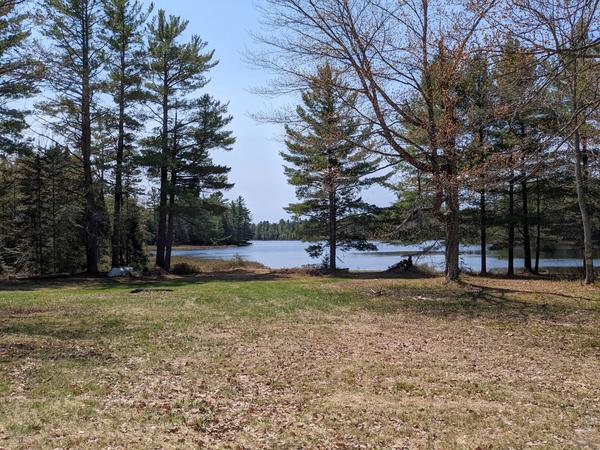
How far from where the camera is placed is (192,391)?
516cm

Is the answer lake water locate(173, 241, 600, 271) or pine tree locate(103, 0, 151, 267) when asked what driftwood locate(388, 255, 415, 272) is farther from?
pine tree locate(103, 0, 151, 267)

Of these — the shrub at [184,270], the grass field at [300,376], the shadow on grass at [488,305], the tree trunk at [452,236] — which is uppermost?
the tree trunk at [452,236]

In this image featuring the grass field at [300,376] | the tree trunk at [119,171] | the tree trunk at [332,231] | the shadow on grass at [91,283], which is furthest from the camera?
the tree trunk at [332,231]

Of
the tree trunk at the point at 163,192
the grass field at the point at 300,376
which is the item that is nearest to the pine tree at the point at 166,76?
the tree trunk at the point at 163,192

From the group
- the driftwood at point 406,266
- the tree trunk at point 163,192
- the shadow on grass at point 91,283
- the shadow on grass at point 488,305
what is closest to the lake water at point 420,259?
the driftwood at point 406,266

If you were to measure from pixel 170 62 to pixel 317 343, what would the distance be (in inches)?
867

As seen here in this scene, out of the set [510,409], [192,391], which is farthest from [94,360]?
[510,409]

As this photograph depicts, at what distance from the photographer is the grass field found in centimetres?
404

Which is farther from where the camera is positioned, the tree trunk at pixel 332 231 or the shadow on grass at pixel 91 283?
the tree trunk at pixel 332 231

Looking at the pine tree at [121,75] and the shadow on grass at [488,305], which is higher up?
the pine tree at [121,75]

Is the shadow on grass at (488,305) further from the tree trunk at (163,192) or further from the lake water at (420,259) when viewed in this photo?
the tree trunk at (163,192)

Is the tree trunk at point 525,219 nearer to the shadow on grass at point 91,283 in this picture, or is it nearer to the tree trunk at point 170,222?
the shadow on grass at point 91,283

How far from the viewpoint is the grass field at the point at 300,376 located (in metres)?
4.04

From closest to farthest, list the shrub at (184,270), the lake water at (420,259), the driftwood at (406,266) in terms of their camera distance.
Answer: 1. the driftwood at (406,266)
2. the shrub at (184,270)
3. the lake water at (420,259)
